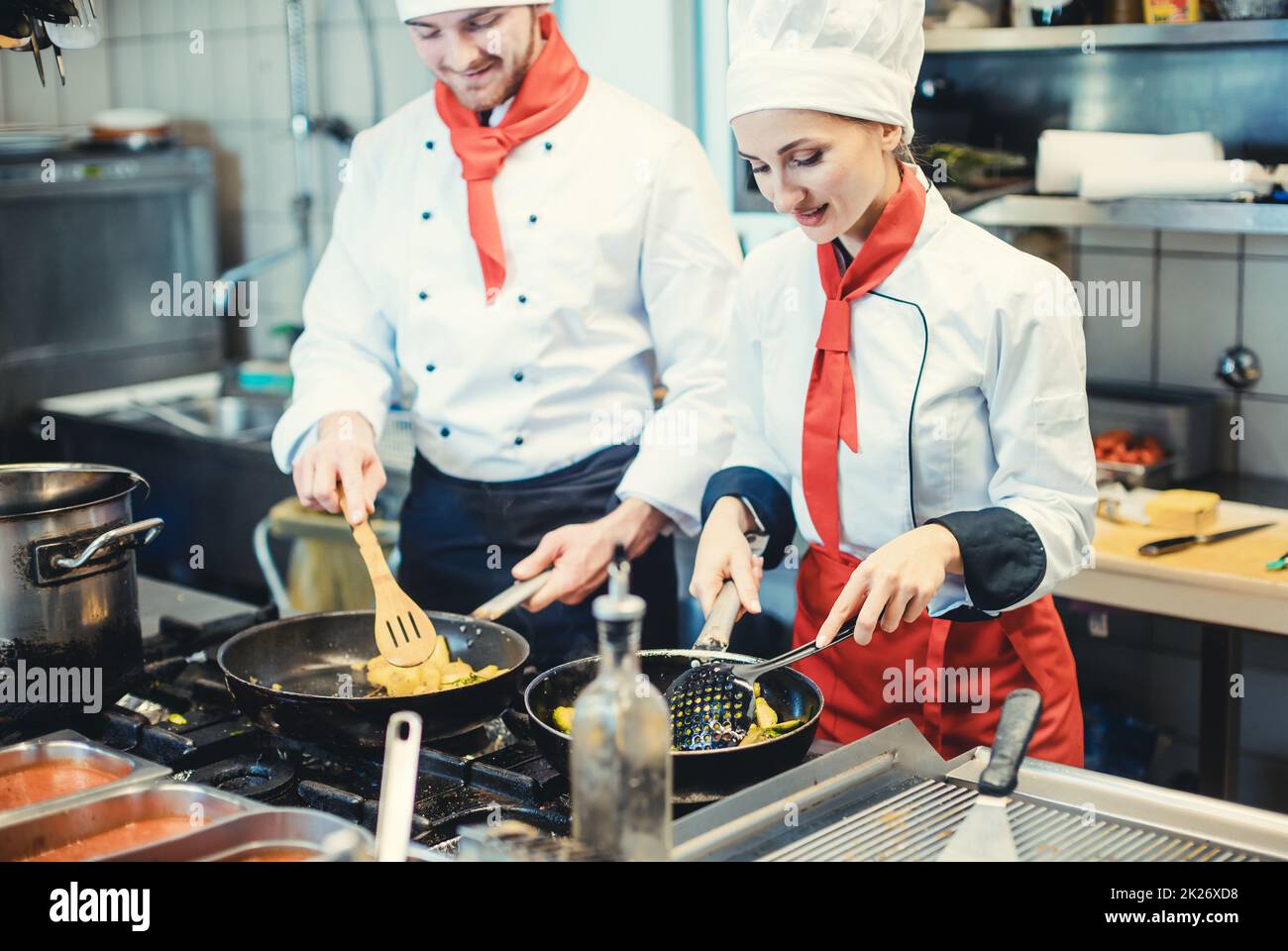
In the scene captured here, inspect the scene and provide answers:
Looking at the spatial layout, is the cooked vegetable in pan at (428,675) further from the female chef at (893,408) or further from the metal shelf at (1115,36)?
the metal shelf at (1115,36)

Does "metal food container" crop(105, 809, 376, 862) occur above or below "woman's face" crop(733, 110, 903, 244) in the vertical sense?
below

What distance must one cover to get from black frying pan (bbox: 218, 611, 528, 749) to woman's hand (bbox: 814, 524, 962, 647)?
38 cm

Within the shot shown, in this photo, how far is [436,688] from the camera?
1576mm

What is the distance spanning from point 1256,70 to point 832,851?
2.19m

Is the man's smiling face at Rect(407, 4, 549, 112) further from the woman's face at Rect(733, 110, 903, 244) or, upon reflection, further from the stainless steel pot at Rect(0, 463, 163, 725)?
the stainless steel pot at Rect(0, 463, 163, 725)

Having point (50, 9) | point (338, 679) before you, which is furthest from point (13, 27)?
point (338, 679)

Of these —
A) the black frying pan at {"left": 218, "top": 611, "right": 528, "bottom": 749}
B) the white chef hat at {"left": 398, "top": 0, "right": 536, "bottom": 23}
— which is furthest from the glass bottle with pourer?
the white chef hat at {"left": 398, "top": 0, "right": 536, "bottom": 23}

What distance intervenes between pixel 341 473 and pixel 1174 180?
1.54 m

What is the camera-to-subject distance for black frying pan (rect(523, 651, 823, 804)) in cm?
131

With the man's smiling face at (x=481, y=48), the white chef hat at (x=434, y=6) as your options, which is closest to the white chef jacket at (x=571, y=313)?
the man's smiling face at (x=481, y=48)

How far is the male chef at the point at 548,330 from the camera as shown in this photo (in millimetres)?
2152

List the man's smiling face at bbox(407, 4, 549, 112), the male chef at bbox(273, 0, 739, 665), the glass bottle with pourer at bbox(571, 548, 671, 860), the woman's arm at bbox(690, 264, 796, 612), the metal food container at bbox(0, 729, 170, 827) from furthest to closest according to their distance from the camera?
the male chef at bbox(273, 0, 739, 665) < the man's smiling face at bbox(407, 4, 549, 112) < the woman's arm at bbox(690, 264, 796, 612) < the metal food container at bbox(0, 729, 170, 827) < the glass bottle with pourer at bbox(571, 548, 671, 860)

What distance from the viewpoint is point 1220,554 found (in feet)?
7.94
